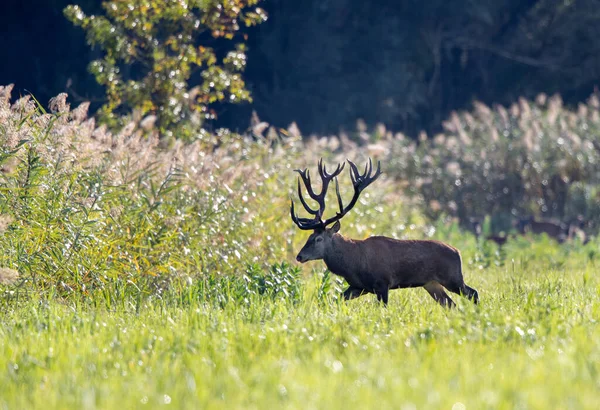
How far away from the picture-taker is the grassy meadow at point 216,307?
616cm

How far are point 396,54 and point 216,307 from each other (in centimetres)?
2650

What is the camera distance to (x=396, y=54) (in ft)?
116

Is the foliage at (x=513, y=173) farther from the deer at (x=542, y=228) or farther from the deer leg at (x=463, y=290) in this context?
the deer leg at (x=463, y=290)

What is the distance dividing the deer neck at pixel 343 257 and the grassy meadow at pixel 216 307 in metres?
0.21

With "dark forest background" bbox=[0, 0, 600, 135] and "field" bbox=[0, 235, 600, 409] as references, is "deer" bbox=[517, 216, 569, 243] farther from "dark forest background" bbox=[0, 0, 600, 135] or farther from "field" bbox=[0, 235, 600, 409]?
"dark forest background" bbox=[0, 0, 600, 135]

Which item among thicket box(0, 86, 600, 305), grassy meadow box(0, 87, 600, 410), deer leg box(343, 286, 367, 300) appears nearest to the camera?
grassy meadow box(0, 87, 600, 410)

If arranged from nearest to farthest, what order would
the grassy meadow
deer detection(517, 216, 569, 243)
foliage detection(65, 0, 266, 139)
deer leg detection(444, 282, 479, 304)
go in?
the grassy meadow, deer leg detection(444, 282, 479, 304), foliage detection(65, 0, 266, 139), deer detection(517, 216, 569, 243)

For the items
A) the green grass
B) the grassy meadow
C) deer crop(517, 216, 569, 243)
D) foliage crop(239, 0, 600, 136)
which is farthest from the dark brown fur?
foliage crop(239, 0, 600, 136)

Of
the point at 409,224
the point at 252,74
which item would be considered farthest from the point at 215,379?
the point at 252,74

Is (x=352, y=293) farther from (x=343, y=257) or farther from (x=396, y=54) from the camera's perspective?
(x=396, y=54)

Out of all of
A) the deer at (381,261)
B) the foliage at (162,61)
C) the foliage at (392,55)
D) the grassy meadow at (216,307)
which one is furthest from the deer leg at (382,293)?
the foliage at (392,55)

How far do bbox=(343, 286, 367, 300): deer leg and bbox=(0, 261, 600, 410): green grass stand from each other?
0.94 meters

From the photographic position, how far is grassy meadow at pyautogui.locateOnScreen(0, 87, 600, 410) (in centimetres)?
616

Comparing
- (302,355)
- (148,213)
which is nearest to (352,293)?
(148,213)
